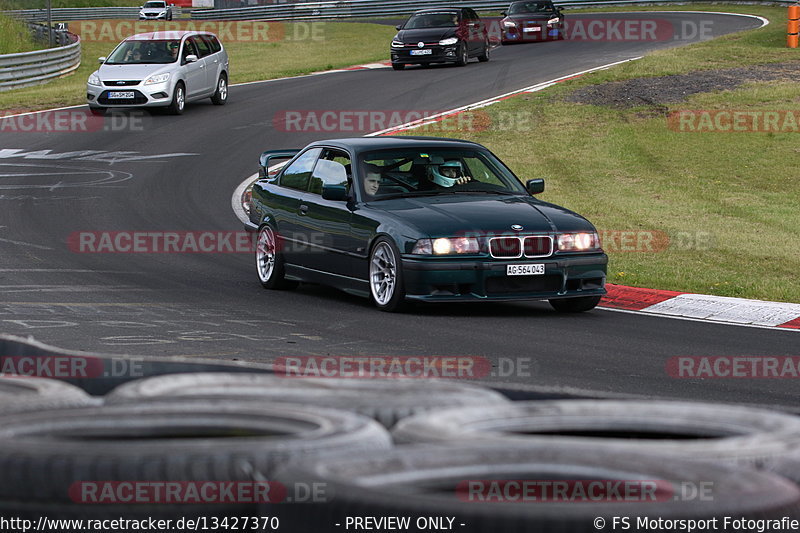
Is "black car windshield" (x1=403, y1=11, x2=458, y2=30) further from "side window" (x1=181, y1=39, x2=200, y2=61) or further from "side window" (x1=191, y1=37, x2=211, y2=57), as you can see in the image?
"side window" (x1=181, y1=39, x2=200, y2=61)

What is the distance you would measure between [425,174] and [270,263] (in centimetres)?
192

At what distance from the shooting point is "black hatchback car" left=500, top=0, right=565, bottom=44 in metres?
44.7

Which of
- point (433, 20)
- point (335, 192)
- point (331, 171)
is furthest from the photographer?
point (433, 20)

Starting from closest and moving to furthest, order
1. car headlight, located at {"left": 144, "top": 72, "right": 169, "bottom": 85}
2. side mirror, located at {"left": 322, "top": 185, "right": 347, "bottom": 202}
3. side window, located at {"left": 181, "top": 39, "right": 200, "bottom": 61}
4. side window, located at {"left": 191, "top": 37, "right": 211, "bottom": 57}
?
side mirror, located at {"left": 322, "top": 185, "right": 347, "bottom": 202}
car headlight, located at {"left": 144, "top": 72, "right": 169, "bottom": 85}
side window, located at {"left": 181, "top": 39, "right": 200, "bottom": 61}
side window, located at {"left": 191, "top": 37, "right": 211, "bottom": 57}

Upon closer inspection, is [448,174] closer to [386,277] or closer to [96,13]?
[386,277]

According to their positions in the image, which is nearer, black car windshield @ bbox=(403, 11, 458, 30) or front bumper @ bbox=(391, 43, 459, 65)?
front bumper @ bbox=(391, 43, 459, 65)

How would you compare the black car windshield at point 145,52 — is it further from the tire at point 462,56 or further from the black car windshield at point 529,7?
the black car windshield at point 529,7

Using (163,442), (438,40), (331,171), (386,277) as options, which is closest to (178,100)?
(438,40)

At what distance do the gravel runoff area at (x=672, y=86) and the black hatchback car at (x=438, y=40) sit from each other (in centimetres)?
797

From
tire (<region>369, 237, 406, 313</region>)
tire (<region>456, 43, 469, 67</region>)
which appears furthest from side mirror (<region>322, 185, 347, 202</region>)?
tire (<region>456, 43, 469, 67</region>)

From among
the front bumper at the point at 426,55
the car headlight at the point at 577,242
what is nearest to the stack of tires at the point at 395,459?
the car headlight at the point at 577,242

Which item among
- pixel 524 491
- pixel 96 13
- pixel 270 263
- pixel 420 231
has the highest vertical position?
pixel 524 491

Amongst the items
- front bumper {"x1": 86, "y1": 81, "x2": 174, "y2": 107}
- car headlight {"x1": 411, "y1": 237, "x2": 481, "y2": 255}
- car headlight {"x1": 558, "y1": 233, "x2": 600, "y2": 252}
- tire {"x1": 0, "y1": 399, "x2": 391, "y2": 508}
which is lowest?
front bumper {"x1": 86, "y1": 81, "x2": 174, "y2": 107}

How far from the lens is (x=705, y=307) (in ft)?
37.2
